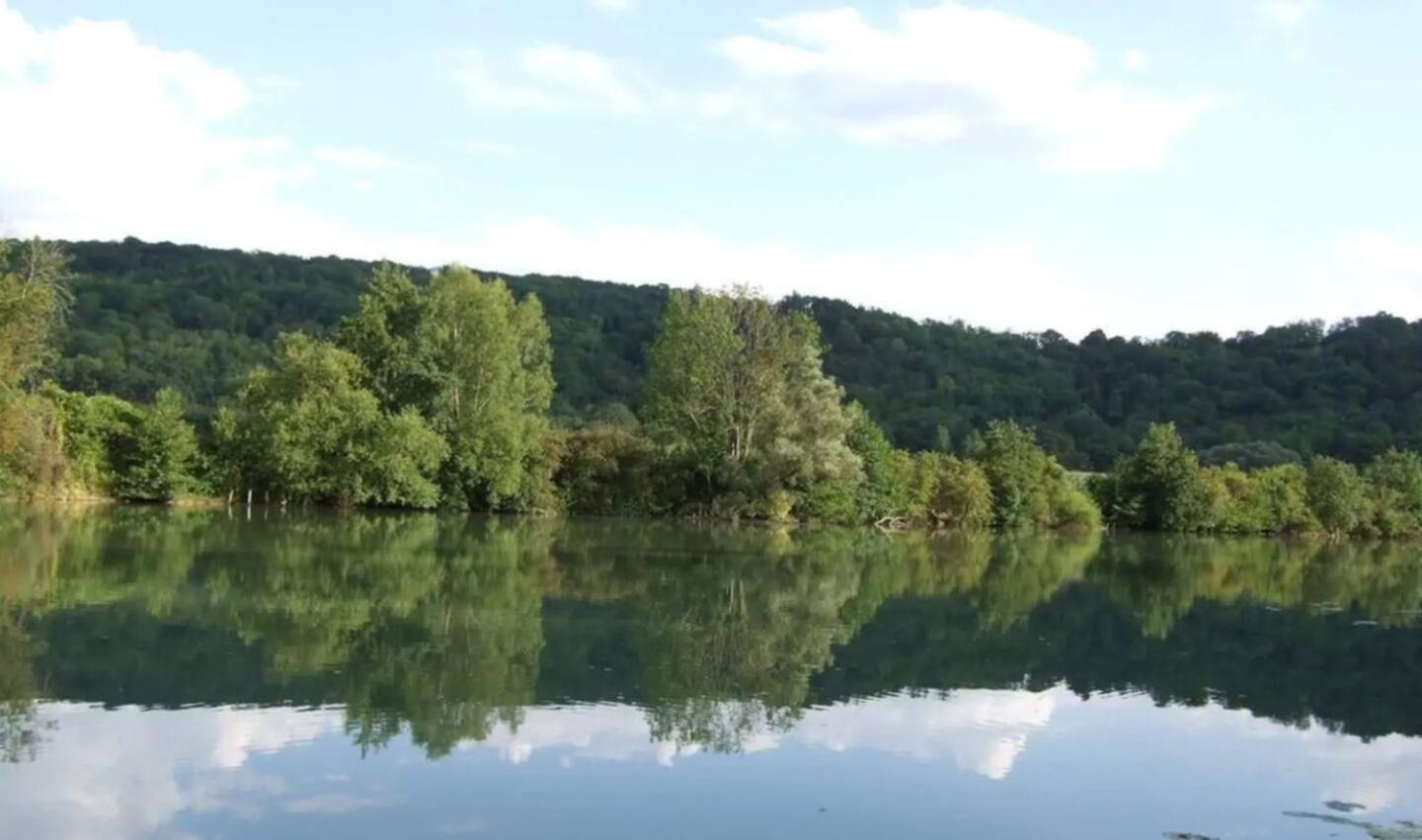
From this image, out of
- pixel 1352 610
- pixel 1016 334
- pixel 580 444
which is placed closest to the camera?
pixel 1352 610

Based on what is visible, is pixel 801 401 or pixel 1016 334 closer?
pixel 801 401

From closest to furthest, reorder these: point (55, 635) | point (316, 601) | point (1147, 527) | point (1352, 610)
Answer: point (55, 635) → point (316, 601) → point (1352, 610) → point (1147, 527)

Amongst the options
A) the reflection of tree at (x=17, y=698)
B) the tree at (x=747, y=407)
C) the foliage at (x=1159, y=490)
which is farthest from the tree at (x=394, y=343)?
the reflection of tree at (x=17, y=698)

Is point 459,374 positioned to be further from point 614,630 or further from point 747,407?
point 614,630

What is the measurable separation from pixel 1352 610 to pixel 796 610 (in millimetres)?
12066

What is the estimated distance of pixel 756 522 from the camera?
159ft

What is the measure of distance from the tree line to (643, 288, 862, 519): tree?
0.08m

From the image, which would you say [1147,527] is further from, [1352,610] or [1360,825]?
[1360,825]

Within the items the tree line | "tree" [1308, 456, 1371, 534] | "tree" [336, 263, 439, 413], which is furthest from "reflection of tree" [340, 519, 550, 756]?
"tree" [1308, 456, 1371, 534]

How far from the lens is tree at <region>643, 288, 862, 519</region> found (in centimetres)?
4684

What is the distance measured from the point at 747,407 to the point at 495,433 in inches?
356

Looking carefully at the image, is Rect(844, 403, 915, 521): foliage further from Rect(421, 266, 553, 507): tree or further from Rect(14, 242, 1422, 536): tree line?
Rect(421, 266, 553, 507): tree

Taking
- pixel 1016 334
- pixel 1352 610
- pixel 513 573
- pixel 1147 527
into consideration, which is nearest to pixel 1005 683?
pixel 513 573

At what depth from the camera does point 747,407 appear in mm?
48156
